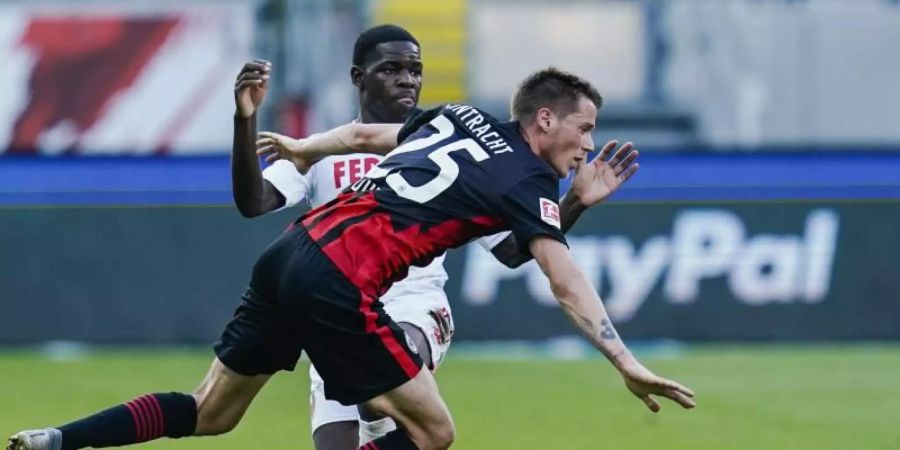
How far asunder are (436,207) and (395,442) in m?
0.85

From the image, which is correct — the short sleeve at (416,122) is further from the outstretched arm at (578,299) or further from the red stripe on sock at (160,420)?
the red stripe on sock at (160,420)

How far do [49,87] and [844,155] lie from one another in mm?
8036

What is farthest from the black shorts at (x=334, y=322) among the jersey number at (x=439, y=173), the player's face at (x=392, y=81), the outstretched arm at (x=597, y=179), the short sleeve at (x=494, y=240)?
the player's face at (x=392, y=81)

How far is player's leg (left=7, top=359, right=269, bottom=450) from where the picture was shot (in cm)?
682

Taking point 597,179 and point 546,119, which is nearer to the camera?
point 546,119

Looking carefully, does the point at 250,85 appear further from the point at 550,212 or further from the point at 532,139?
the point at 550,212

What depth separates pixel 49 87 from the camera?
1823 centimetres

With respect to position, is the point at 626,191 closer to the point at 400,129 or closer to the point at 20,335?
the point at 20,335

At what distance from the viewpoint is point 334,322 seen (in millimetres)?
6352

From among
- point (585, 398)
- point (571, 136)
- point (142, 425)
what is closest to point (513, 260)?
point (571, 136)

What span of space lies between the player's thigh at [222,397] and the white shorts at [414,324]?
409mm

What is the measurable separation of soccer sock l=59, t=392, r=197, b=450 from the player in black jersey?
0.72 metres

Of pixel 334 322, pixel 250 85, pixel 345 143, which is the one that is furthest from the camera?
pixel 345 143

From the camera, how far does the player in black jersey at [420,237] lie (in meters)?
6.28
